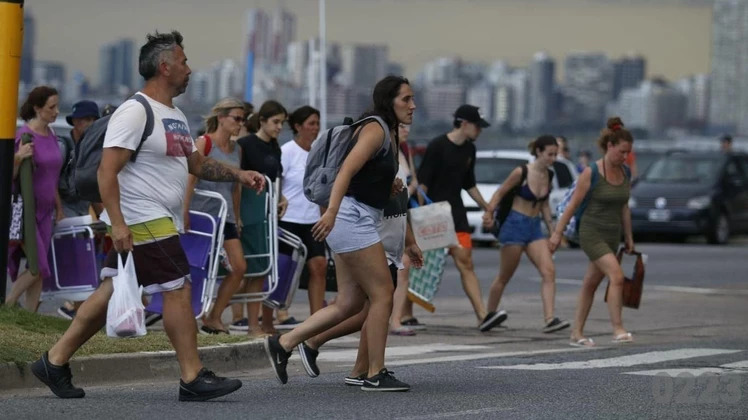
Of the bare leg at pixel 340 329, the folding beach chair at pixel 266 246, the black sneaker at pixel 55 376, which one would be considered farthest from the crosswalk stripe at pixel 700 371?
the black sneaker at pixel 55 376

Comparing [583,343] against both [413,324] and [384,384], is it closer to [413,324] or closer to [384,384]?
[413,324]

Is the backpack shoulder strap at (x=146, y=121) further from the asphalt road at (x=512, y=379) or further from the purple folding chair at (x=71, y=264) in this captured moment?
the purple folding chair at (x=71, y=264)

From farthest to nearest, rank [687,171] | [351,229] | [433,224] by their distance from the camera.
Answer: [687,171], [433,224], [351,229]

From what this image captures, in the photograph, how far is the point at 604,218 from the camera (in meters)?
12.3

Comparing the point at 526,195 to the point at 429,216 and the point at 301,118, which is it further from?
the point at 301,118

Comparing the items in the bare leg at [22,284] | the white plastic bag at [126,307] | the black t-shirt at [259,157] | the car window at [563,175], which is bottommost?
the car window at [563,175]

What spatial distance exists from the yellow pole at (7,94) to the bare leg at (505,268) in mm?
4639

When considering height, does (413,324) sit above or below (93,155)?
below

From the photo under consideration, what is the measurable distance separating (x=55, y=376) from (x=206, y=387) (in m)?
0.77

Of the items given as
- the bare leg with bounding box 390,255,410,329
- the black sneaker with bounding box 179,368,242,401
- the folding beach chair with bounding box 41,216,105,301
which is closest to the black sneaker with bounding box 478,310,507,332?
the bare leg with bounding box 390,255,410,329

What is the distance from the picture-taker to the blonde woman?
11.6m

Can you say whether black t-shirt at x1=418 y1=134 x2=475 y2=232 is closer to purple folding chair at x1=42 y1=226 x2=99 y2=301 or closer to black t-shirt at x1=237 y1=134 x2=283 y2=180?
black t-shirt at x1=237 y1=134 x2=283 y2=180

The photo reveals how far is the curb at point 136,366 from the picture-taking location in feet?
28.2

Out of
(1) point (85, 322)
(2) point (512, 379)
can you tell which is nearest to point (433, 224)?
(2) point (512, 379)
